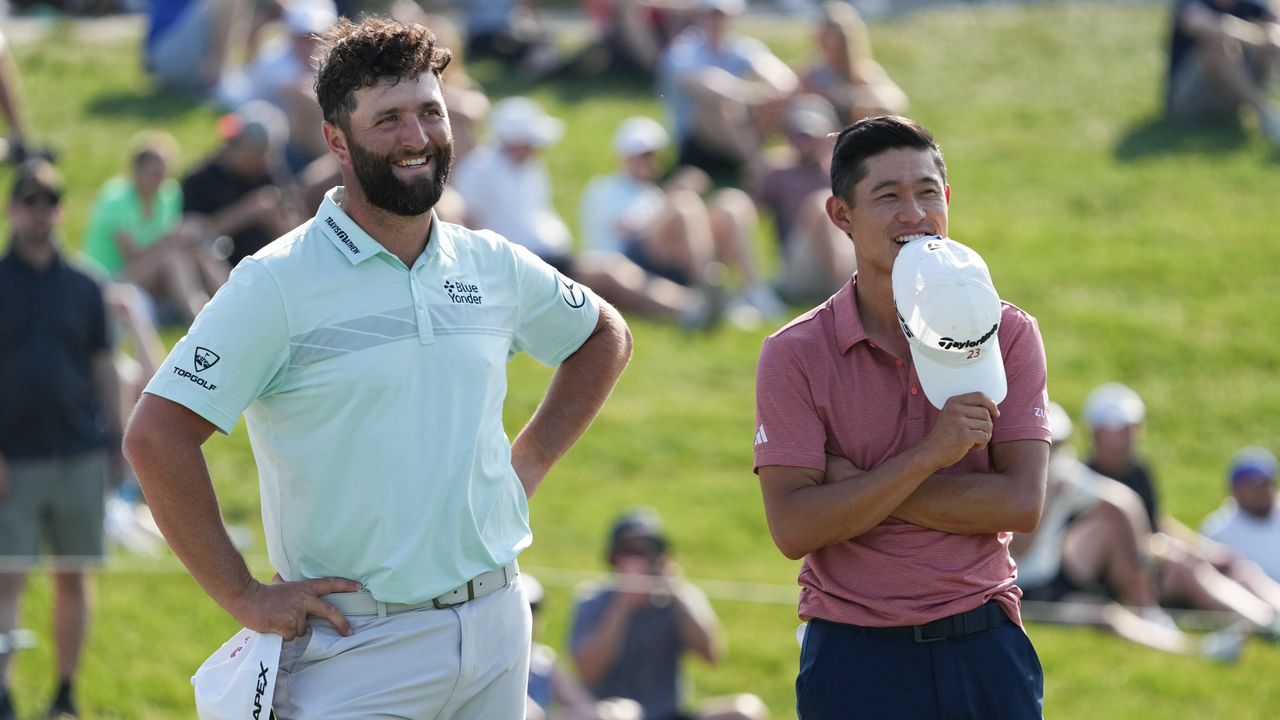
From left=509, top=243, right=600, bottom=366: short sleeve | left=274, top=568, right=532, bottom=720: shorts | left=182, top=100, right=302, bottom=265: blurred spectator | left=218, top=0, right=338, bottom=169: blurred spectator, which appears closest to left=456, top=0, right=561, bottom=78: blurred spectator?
left=218, top=0, right=338, bottom=169: blurred spectator

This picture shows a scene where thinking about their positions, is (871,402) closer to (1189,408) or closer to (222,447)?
(222,447)

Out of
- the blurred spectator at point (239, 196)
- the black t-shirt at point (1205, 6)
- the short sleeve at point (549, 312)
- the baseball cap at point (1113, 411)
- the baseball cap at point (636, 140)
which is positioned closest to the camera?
the short sleeve at point (549, 312)

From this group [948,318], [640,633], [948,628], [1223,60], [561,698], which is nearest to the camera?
[948,318]

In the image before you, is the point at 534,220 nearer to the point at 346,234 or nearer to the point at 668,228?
the point at 668,228

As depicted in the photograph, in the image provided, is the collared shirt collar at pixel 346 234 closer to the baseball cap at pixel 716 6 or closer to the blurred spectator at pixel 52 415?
the blurred spectator at pixel 52 415

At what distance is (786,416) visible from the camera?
3639 mm

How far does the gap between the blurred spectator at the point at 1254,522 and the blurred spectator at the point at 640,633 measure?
3620mm

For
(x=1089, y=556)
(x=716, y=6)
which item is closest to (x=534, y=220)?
→ (x=716, y=6)

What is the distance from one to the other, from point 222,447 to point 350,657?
7232mm

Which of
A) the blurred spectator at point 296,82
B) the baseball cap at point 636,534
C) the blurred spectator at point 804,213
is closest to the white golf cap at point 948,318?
the baseball cap at point 636,534

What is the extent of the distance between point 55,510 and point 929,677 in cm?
510

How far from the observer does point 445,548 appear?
3.59m

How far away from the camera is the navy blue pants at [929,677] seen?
3.58 meters

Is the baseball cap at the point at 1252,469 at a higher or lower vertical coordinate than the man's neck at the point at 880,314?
lower
